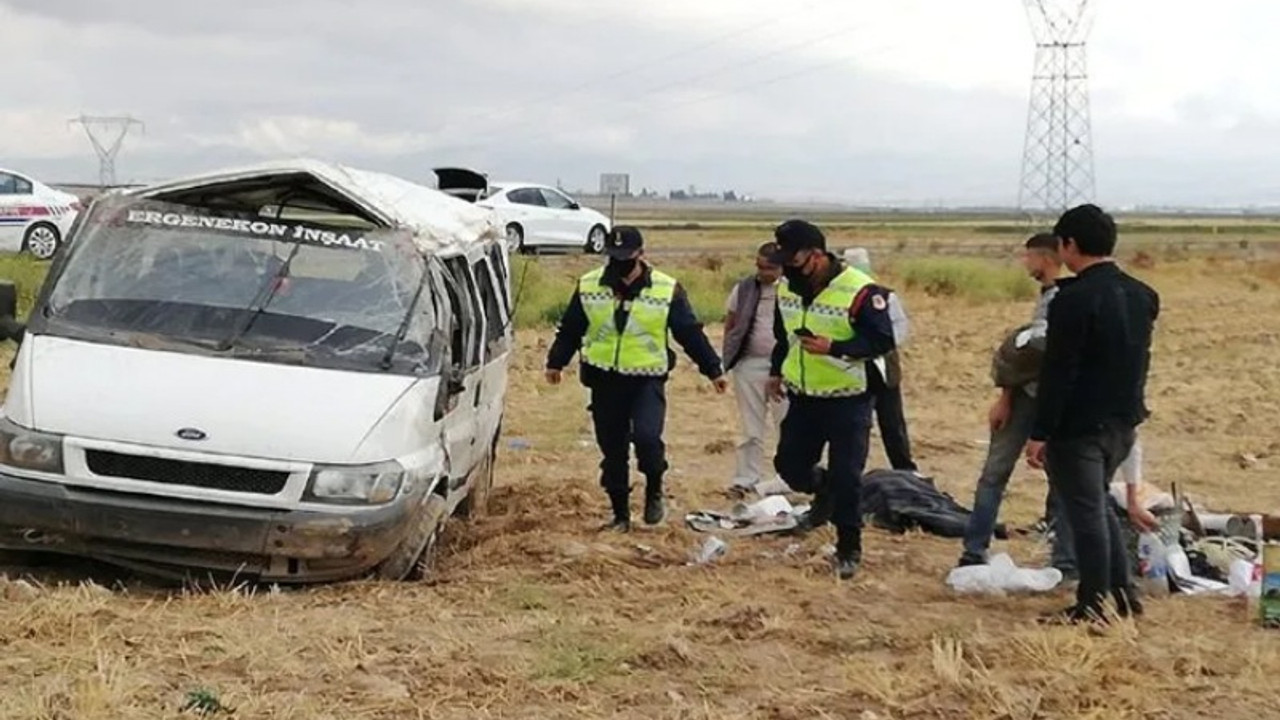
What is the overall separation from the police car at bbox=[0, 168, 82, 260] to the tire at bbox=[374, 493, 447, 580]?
17423 millimetres

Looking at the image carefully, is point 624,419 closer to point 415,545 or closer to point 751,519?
point 751,519

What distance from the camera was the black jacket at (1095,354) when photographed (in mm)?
6148

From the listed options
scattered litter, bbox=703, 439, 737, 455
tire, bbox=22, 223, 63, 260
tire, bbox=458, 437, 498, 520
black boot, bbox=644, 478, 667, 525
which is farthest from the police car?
black boot, bbox=644, 478, 667, 525

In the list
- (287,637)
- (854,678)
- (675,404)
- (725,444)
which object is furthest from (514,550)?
(675,404)

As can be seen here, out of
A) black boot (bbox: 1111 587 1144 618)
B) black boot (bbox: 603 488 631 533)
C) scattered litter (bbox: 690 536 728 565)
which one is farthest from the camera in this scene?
black boot (bbox: 603 488 631 533)

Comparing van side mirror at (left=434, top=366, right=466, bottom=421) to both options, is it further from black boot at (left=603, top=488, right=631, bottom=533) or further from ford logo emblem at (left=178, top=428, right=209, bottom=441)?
black boot at (left=603, top=488, right=631, bottom=533)

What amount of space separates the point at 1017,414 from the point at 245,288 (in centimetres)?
372

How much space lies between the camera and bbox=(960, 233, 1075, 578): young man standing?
7.41m

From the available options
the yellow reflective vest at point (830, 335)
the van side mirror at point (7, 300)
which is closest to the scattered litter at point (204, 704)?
the van side mirror at point (7, 300)

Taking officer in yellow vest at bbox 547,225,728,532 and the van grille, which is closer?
the van grille

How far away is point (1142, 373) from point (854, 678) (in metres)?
1.82

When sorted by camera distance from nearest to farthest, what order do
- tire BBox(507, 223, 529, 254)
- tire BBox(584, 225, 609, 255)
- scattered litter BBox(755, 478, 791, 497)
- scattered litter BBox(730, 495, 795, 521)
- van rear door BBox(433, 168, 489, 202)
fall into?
scattered litter BBox(730, 495, 795, 521) < scattered litter BBox(755, 478, 791, 497) < van rear door BBox(433, 168, 489, 202) < tire BBox(507, 223, 529, 254) < tire BBox(584, 225, 609, 255)

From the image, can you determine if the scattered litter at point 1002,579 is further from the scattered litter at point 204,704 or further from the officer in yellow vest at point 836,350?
the scattered litter at point 204,704

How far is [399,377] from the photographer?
279 inches
